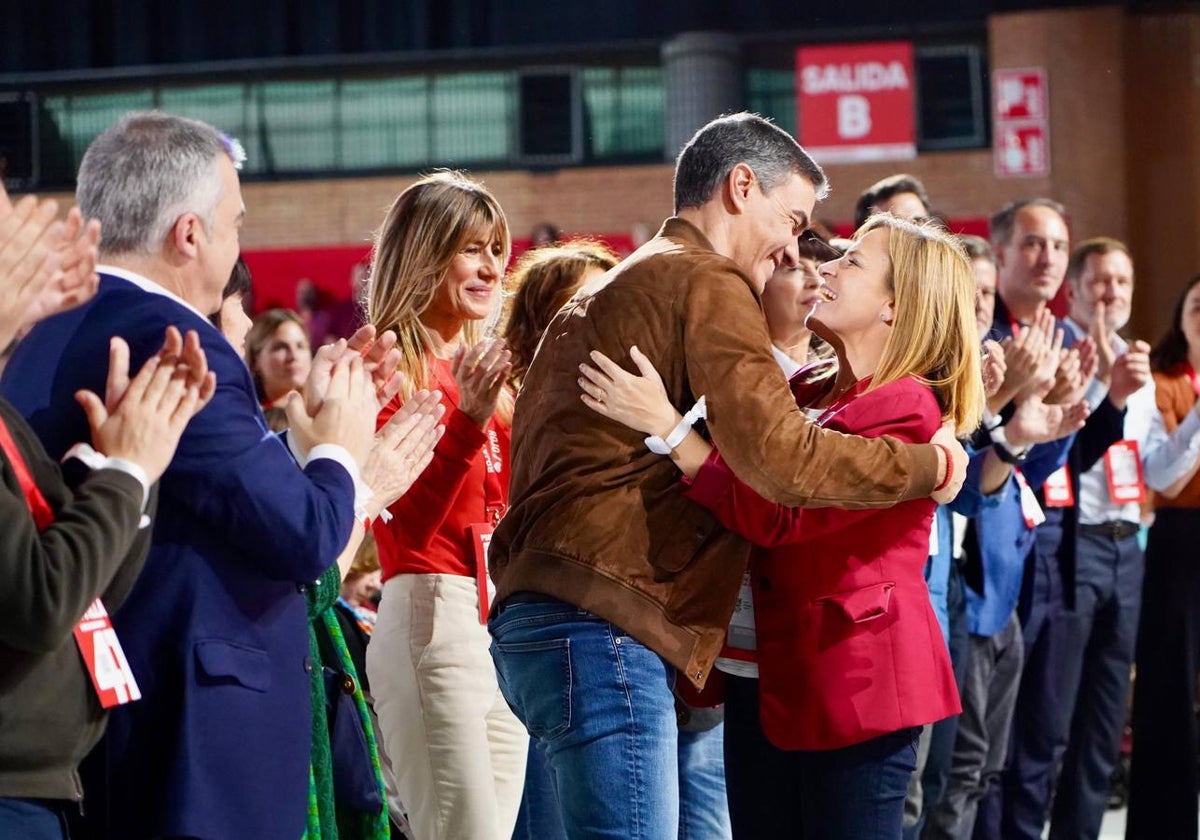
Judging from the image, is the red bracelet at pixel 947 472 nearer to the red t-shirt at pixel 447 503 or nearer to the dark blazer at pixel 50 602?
the red t-shirt at pixel 447 503

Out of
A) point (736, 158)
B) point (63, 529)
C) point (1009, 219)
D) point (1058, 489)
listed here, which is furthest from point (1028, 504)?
point (63, 529)

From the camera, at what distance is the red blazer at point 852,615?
2.40 meters

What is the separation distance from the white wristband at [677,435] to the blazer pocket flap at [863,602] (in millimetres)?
363

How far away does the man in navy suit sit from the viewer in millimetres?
1894

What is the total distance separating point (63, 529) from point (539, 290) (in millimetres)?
1704

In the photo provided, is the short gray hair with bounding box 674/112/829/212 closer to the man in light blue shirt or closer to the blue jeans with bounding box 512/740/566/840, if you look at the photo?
the blue jeans with bounding box 512/740/566/840

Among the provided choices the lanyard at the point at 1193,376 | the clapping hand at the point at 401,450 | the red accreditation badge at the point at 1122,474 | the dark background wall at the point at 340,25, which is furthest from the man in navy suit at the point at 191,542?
Answer: the dark background wall at the point at 340,25

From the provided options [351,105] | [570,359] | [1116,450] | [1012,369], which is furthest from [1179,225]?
[570,359]

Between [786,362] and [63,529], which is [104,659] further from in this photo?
[786,362]

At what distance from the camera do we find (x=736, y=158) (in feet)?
8.10

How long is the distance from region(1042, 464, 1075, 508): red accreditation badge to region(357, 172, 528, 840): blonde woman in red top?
1.77 metres

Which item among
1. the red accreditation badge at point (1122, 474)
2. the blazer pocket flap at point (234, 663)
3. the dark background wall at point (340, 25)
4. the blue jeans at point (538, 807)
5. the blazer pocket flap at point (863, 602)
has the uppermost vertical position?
the dark background wall at point (340, 25)

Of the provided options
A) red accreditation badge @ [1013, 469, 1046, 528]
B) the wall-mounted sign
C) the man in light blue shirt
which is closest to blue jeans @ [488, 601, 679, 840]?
red accreditation badge @ [1013, 469, 1046, 528]

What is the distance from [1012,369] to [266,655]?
1.98 metres
